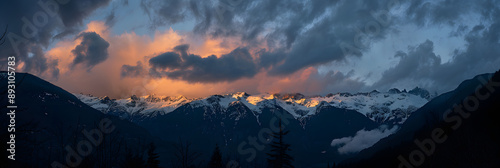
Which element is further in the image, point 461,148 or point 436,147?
point 436,147

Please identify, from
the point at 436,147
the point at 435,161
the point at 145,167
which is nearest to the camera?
the point at 145,167

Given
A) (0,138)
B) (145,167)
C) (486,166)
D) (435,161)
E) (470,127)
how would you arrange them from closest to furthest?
(0,138) < (145,167) < (486,166) < (435,161) < (470,127)

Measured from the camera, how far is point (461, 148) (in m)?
124

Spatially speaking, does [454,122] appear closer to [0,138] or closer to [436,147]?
[436,147]

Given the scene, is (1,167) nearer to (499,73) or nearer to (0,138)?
(0,138)

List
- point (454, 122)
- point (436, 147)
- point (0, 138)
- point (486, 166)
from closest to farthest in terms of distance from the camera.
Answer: point (0, 138) < point (486, 166) < point (436, 147) < point (454, 122)

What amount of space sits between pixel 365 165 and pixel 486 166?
→ 10152 cm

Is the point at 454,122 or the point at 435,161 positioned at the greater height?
the point at 454,122

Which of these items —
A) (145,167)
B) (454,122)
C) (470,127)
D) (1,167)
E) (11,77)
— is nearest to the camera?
(1,167)

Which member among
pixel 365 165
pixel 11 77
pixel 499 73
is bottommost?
pixel 365 165

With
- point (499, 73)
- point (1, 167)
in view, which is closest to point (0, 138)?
point (1, 167)

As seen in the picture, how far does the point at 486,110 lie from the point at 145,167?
561 feet

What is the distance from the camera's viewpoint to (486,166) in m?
97.6

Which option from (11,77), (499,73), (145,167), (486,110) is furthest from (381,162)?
(11,77)
